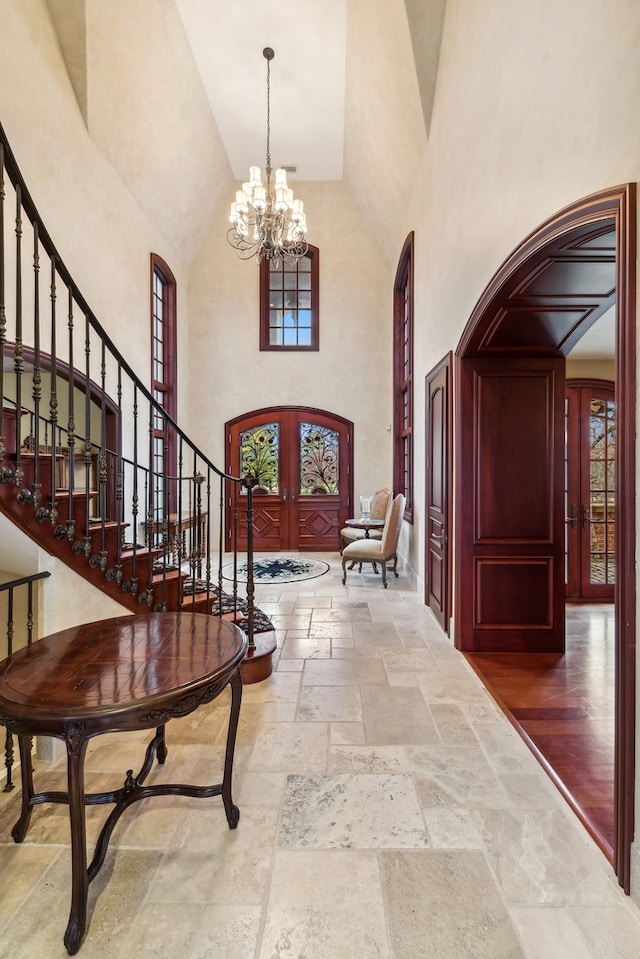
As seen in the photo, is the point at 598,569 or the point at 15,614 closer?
the point at 15,614

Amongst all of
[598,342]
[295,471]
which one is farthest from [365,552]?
[598,342]

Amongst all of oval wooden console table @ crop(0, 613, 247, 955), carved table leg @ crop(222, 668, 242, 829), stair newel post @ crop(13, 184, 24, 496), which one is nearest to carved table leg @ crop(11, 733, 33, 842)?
oval wooden console table @ crop(0, 613, 247, 955)

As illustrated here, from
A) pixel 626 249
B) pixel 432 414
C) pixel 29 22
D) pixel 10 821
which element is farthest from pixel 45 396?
pixel 626 249

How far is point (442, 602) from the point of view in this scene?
397 centimetres

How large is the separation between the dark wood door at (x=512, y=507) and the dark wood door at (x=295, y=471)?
4351mm

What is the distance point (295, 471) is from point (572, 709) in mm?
5615

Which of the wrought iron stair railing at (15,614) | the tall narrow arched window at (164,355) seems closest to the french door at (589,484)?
the wrought iron stair railing at (15,614)

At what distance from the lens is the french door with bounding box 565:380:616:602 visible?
484 cm

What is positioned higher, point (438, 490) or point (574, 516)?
point (438, 490)

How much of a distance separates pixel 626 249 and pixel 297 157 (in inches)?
280

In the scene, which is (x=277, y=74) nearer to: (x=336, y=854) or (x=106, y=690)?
(x=106, y=690)

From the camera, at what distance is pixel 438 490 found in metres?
4.19

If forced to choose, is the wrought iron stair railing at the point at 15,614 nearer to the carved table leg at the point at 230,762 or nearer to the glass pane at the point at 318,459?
the carved table leg at the point at 230,762

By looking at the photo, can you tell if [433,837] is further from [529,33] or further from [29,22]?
[29,22]
